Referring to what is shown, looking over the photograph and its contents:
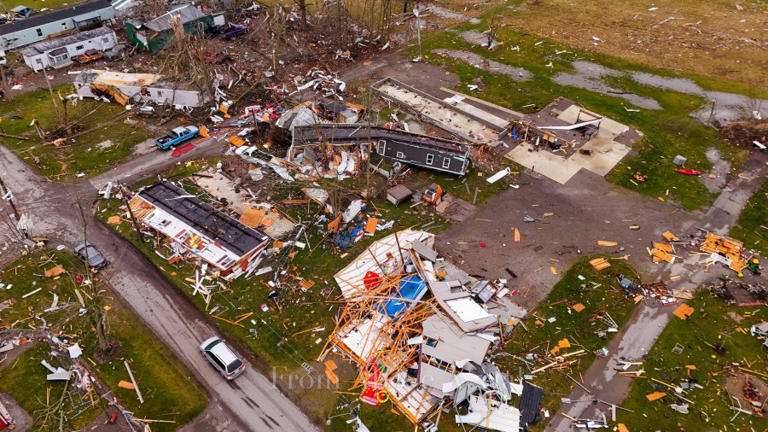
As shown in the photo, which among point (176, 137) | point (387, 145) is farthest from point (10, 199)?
point (387, 145)

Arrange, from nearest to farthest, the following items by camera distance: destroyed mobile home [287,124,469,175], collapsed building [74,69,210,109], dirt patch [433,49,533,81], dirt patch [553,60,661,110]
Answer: destroyed mobile home [287,124,469,175] → collapsed building [74,69,210,109] → dirt patch [553,60,661,110] → dirt patch [433,49,533,81]

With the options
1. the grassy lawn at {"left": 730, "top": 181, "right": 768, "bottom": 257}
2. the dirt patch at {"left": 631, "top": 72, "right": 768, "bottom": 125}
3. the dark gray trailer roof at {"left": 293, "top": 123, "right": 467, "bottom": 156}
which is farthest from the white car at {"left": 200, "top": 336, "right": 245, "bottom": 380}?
the dirt patch at {"left": 631, "top": 72, "right": 768, "bottom": 125}

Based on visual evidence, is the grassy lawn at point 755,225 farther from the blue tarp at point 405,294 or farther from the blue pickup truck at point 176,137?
the blue pickup truck at point 176,137

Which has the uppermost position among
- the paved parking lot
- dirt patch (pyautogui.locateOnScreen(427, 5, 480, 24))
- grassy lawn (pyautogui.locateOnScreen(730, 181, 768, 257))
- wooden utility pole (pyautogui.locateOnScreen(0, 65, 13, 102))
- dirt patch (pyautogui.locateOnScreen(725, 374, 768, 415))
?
wooden utility pole (pyautogui.locateOnScreen(0, 65, 13, 102))

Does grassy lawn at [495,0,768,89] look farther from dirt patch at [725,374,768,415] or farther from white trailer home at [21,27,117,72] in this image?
white trailer home at [21,27,117,72]

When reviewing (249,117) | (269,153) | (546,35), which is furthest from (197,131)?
(546,35)

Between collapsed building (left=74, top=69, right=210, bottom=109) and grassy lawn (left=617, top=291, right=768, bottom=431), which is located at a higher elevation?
collapsed building (left=74, top=69, right=210, bottom=109)

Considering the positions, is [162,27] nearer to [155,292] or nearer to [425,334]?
[155,292]
